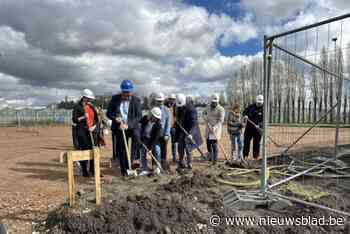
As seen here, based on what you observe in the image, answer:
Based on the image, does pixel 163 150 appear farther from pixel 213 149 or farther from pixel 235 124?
pixel 235 124

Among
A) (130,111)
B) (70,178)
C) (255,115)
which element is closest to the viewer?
(70,178)

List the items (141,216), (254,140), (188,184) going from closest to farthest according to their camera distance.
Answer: (141,216), (188,184), (254,140)

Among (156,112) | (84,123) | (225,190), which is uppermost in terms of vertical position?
(156,112)

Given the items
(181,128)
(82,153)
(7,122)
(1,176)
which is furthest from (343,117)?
(7,122)

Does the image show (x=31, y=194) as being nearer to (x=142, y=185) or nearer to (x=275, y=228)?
(x=142, y=185)

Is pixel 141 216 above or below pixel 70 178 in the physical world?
below

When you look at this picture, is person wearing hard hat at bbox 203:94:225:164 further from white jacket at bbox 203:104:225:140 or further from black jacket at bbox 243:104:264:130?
black jacket at bbox 243:104:264:130

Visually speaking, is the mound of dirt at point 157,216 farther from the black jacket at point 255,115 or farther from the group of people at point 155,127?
the black jacket at point 255,115

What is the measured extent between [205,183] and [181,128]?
232 centimetres

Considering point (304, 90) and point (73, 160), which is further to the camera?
point (304, 90)

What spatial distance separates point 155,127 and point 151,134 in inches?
7.4

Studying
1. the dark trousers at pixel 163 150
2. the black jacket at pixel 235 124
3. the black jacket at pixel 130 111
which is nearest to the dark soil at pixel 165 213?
the black jacket at pixel 130 111

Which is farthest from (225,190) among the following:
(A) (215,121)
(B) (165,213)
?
(A) (215,121)

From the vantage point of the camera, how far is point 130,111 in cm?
597
